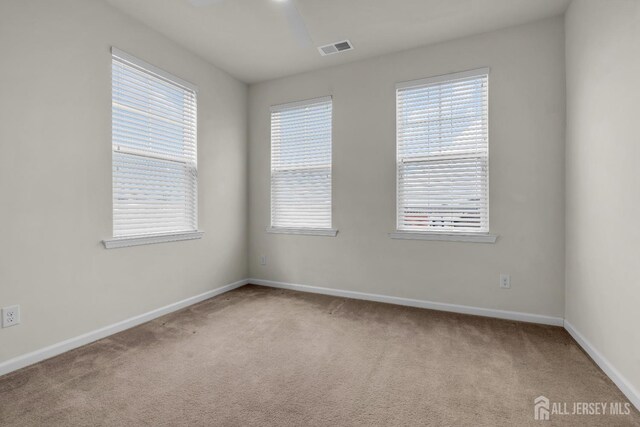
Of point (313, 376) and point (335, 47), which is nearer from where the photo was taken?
point (313, 376)

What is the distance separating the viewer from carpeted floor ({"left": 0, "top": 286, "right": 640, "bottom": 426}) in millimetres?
1651

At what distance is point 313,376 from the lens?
6.69ft

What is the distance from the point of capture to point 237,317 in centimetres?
311

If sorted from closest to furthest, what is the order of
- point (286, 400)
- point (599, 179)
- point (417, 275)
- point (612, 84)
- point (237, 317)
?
point (286, 400) → point (612, 84) → point (599, 179) → point (237, 317) → point (417, 275)

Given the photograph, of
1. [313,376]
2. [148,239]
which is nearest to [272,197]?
[148,239]

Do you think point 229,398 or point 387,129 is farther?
point 387,129

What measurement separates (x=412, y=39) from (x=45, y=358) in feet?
13.6

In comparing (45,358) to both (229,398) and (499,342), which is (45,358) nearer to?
(229,398)

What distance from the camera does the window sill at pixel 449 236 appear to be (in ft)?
10.1

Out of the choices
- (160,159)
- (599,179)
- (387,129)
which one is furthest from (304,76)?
(599,179)

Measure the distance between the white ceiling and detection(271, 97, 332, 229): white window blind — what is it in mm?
693

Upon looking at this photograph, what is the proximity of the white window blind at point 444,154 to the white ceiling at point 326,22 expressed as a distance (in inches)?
18.7

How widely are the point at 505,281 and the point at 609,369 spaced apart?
3.59 ft

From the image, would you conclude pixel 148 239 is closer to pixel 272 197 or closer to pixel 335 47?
pixel 272 197
